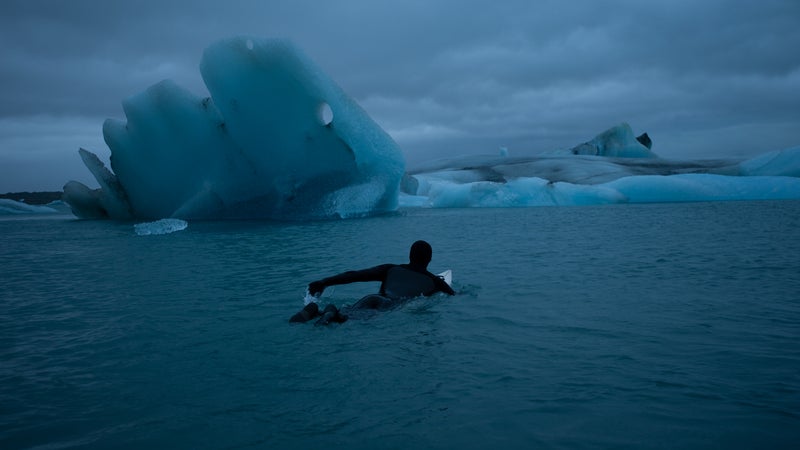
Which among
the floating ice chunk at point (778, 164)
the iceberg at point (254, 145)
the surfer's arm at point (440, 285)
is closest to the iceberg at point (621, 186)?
the floating ice chunk at point (778, 164)

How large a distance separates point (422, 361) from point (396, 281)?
1.44 metres

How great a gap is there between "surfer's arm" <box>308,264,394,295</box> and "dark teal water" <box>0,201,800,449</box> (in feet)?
1.22

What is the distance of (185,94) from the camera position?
16609mm

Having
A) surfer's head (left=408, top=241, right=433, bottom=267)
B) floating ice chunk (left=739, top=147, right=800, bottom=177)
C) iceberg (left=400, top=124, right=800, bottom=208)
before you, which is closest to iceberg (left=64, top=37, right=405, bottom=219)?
iceberg (left=400, top=124, right=800, bottom=208)

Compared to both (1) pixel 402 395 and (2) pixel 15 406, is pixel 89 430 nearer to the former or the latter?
(2) pixel 15 406

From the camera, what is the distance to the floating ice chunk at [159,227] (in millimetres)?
14477

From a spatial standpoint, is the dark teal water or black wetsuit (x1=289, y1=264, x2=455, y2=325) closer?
the dark teal water

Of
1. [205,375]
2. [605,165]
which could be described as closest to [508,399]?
[205,375]

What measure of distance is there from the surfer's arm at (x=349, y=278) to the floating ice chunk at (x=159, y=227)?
10.9 metres

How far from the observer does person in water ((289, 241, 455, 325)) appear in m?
4.64

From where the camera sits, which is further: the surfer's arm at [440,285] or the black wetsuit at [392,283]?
the surfer's arm at [440,285]

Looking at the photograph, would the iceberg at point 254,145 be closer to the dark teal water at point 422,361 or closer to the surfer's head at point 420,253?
the dark teal water at point 422,361

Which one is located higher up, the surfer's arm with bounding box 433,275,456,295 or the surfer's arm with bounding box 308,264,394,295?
the surfer's arm with bounding box 308,264,394,295

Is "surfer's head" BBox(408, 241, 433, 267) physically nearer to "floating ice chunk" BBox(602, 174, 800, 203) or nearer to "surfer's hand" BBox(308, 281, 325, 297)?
"surfer's hand" BBox(308, 281, 325, 297)
